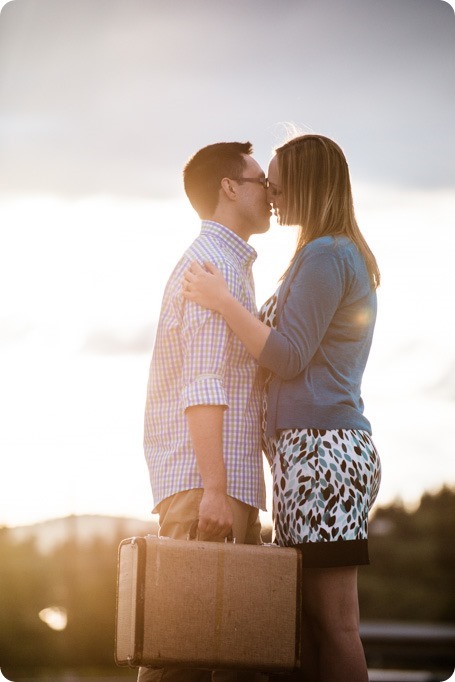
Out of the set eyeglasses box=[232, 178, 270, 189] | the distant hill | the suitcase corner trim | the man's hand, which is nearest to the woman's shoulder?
eyeglasses box=[232, 178, 270, 189]

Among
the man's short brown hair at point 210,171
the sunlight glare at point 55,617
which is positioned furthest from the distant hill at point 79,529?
the man's short brown hair at point 210,171

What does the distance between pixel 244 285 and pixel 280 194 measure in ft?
1.13

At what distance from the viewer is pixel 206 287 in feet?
10.4

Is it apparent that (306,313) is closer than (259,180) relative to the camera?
Yes

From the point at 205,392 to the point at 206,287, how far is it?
0.33m

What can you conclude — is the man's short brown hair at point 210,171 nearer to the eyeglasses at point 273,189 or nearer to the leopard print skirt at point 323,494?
the eyeglasses at point 273,189

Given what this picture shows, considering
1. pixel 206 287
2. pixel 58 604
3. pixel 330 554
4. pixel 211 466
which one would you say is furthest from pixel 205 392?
pixel 58 604

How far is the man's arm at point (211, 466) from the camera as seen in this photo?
3016 millimetres

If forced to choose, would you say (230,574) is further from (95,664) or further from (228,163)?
(95,664)

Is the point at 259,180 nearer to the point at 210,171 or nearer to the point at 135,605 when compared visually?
the point at 210,171

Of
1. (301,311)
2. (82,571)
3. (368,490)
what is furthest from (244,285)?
(82,571)

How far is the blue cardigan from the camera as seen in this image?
3.10 meters

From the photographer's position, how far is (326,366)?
319 cm

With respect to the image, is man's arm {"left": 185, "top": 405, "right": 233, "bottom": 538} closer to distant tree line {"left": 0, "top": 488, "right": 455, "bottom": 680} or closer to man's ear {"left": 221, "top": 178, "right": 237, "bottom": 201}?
man's ear {"left": 221, "top": 178, "right": 237, "bottom": 201}
